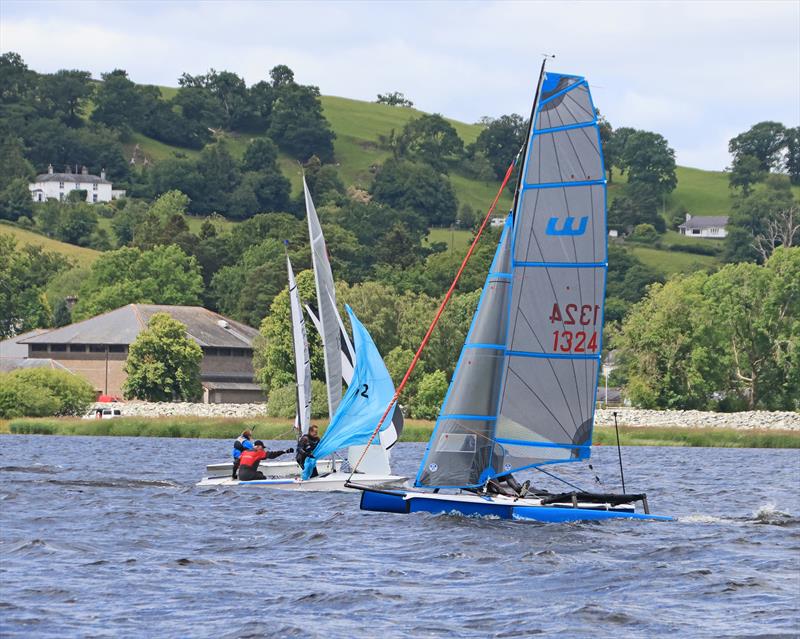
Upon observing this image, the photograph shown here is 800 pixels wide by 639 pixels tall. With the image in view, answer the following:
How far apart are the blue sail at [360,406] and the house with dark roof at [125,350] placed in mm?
70698

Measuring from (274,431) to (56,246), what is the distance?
10632cm

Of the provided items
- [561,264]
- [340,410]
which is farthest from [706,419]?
[561,264]

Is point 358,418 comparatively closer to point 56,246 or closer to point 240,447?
point 240,447

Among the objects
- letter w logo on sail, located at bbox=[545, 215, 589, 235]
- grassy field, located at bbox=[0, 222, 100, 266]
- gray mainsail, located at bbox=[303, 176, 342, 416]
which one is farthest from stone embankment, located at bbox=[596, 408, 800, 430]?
grassy field, located at bbox=[0, 222, 100, 266]

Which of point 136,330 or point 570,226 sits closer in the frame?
point 570,226

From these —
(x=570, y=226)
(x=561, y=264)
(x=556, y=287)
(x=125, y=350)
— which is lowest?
(x=125, y=350)

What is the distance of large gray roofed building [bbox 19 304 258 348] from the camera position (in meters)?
108

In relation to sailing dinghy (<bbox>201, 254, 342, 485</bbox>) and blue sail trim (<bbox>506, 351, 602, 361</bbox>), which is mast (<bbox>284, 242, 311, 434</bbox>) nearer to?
sailing dinghy (<bbox>201, 254, 342, 485</bbox>)

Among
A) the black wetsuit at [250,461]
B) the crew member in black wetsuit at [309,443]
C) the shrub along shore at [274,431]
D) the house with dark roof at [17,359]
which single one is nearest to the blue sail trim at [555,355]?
the crew member in black wetsuit at [309,443]

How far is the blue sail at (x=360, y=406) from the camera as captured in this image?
3338cm

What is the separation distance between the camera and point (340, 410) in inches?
1318

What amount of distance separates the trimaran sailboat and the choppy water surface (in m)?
0.75

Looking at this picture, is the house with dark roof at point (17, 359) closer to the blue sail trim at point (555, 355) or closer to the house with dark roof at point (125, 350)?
the house with dark roof at point (125, 350)

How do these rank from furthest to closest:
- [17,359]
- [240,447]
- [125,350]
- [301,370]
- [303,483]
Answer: [17,359], [125,350], [301,370], [240,447], [303,483]
